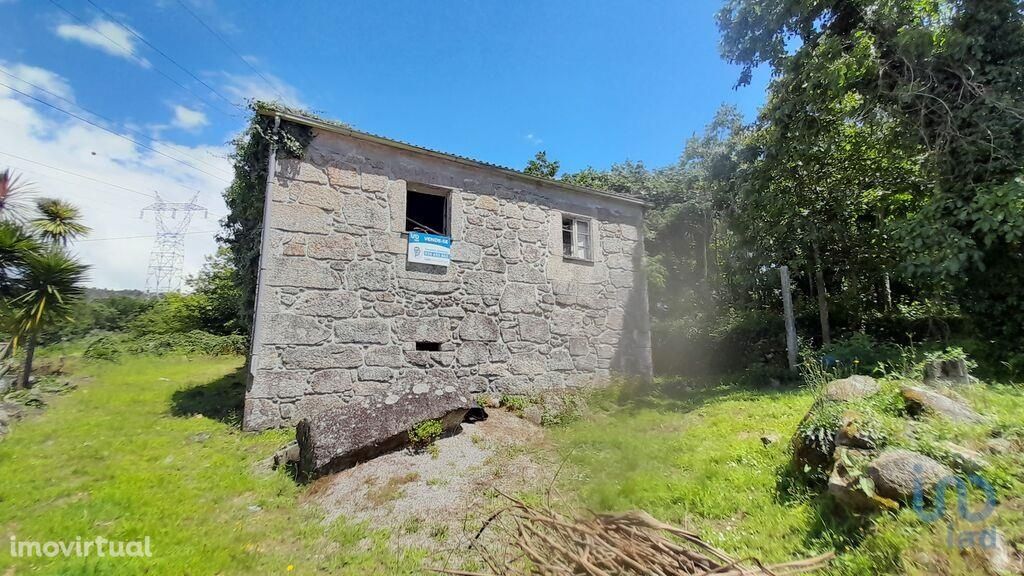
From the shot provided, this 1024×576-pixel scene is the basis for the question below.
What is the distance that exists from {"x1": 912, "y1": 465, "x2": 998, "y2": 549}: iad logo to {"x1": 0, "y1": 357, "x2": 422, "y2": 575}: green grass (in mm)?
3006

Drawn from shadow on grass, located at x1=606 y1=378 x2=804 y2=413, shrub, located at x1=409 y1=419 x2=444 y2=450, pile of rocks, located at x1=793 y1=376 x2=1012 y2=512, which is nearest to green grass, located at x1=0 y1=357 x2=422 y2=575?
shrub, located at x1=409 y1=419 x2=444 y2=450

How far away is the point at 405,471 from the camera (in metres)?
4.66

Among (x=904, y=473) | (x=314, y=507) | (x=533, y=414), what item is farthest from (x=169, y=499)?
(x=904, y=473)

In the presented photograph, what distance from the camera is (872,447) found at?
296cm

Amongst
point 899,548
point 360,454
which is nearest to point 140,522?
point 360,454

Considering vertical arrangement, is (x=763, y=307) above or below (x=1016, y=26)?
below

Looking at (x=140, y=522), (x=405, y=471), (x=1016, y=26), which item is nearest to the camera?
(x=140, y=522)

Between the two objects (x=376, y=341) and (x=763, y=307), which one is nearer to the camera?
(x=376, y=341)

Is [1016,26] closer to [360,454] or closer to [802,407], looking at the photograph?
[802,407]

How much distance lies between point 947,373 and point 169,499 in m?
7.54

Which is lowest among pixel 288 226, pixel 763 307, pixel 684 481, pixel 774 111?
pixel 684 481

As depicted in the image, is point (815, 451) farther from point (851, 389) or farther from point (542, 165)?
point (542, 165)

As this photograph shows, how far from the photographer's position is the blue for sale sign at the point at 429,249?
718 cm

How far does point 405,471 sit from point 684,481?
2.77 meters
